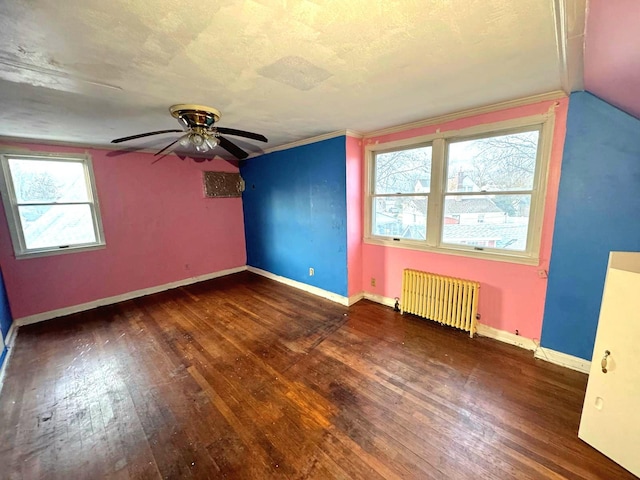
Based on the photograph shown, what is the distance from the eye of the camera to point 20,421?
179 centimetres

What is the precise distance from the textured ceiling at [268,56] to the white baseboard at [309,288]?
2.42 m

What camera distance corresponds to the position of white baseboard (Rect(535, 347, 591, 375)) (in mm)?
2105

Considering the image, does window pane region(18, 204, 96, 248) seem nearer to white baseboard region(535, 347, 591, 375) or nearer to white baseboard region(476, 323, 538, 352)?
Answer: white baseboard region(476, 323, 538, 352)

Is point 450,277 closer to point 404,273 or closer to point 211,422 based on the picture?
point 404,273

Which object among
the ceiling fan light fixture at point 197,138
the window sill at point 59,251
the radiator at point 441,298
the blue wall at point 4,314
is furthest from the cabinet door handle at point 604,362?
the window sill at point 59,251

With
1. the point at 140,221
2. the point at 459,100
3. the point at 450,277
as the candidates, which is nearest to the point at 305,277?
the point at 450,277

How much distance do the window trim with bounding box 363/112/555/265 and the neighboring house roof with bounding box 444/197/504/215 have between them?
82mm

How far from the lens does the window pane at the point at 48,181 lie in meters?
3.11

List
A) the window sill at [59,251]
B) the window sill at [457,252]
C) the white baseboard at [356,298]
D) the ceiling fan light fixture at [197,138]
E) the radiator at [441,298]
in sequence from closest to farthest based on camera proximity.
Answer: the ceiling fan light fixture at [197,138], the window sill at [457,252], the radiator at [441,298], the window sill at [59,251], the white baseboard at [356,298]

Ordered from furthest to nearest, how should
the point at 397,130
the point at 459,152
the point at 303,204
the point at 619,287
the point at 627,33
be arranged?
the point at 303,204
the point at 397,130
the point at 459,152
the point at 619,287
the point at 627,33

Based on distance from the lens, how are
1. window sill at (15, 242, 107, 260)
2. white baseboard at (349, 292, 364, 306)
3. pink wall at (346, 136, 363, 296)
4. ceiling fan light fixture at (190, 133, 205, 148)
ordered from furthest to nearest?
white baseboard at (349, 292, 364, 306) → pink wall at (346, 136, 363, 296) → window sill at (15, 242, 107, 260) → ceiling fan light fixture at (190, 133, 205, 148)

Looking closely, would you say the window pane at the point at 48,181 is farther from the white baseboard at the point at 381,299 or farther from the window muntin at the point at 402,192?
the white baseboard at the point at 381,299

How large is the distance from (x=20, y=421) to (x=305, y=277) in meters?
3.11

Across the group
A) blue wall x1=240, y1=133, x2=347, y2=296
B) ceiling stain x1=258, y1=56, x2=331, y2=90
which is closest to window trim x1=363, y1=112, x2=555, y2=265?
blue wall x1=240, y1=133, x2=347, y2=296
